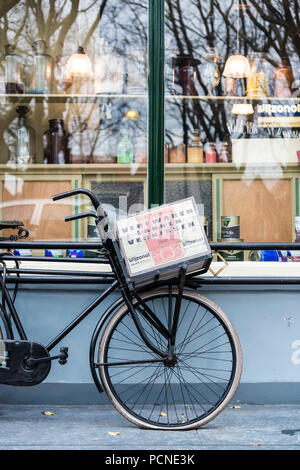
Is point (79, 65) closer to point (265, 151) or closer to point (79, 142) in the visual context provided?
point (79, 142)

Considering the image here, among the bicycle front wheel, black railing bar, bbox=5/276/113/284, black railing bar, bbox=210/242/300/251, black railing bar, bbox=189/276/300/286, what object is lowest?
the bicycle front wheel

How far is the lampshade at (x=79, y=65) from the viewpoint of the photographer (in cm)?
573

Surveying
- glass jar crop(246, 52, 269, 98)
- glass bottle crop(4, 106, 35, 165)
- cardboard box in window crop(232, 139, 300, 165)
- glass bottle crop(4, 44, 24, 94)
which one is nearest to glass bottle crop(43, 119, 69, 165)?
glass bottle crop(4, 106, 35, 165)

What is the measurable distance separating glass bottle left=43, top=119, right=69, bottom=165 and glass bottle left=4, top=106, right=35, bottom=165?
12 cm

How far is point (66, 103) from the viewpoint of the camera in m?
5.67

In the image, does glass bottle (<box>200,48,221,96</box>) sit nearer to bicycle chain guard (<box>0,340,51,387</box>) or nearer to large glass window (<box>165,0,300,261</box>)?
large glass window (<box>165,0,300,261</box>)

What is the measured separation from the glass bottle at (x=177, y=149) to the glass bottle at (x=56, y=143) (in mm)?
979

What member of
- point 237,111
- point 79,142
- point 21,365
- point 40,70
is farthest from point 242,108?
point 21,365

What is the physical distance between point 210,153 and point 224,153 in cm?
13

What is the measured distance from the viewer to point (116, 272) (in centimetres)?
373

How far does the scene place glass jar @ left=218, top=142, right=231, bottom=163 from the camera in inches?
223

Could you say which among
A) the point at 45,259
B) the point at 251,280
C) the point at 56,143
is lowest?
the point at 251,280

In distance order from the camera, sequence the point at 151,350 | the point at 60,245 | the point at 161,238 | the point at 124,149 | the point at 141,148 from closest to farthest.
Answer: the point at 161,238, the point at 151,350, the point at 60,245, the point at 141,148, the point at 124,149
